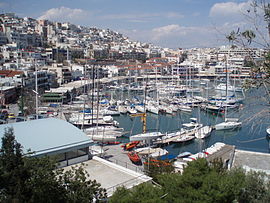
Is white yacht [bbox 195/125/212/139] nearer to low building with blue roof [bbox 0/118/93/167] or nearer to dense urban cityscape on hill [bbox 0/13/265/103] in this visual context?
dense urban cityscape on hill [bbox 0/13/265/103]

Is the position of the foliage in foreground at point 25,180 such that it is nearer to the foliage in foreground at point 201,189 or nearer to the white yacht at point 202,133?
the foliage in foreground at point 201,189

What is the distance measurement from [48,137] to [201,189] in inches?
188

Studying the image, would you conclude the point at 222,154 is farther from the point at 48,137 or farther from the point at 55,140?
the point at 48,137

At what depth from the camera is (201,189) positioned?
423cm

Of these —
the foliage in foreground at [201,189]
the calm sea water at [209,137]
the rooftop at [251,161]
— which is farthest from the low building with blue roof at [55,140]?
the calm sea water at [209,137]

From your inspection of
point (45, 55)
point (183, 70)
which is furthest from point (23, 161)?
point (183, 70)

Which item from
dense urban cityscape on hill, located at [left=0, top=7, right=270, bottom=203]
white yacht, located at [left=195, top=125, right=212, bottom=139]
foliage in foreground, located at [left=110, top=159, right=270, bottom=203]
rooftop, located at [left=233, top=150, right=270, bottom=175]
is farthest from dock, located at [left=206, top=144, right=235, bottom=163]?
foliage in foreground, located at [left=110, top=159, right=270, bottom=203]

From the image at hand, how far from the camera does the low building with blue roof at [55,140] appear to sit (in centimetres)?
688

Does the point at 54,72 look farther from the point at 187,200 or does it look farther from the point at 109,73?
the point at 187,200

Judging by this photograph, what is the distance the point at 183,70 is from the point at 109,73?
14816 mm

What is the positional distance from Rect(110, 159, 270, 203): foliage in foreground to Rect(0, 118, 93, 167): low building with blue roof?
3230 mm

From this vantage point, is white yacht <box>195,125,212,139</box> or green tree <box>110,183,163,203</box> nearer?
green tree <box>110,183,163,203</box>

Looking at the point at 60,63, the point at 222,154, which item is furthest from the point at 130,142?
the point at 60,63

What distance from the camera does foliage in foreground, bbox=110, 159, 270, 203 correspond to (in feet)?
13.1
